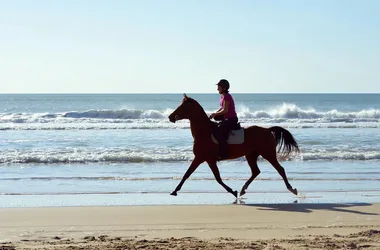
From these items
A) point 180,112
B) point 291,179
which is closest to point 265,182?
point 291,179

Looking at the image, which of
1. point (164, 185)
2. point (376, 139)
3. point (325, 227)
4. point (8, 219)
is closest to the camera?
point (325, 227)

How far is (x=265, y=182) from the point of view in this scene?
12.2m

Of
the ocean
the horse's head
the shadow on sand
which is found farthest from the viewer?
the ocean

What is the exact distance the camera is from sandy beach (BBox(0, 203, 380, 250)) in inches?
256

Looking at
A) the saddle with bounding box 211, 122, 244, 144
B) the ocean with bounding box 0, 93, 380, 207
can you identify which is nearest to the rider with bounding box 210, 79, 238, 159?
the saddle with bounding box 211, 122, 244, 144

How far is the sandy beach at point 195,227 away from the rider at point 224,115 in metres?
1.32

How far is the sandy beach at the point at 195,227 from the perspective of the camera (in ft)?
21.3

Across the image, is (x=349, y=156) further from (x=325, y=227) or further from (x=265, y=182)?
(x=325, y=227)

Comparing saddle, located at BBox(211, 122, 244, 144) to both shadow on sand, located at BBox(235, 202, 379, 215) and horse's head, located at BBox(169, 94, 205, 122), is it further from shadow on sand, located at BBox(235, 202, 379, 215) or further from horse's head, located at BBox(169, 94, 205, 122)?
shadow on sand, located at BBox(235, 202, 379, 215)

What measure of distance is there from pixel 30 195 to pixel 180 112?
9.59 ft

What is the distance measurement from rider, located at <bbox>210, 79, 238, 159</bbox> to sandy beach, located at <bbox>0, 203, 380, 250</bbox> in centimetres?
132

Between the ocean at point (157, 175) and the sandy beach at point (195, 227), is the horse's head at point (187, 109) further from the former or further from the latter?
the sandy beach at point (195, 227)

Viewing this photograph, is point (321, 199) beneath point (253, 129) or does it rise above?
beneath

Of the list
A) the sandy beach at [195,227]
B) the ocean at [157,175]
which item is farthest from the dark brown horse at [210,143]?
the sandy beach at [195,227]
